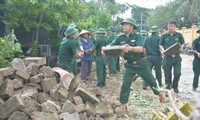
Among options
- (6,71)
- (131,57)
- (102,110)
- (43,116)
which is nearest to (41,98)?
(43,116)

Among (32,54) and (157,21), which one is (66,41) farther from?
(157,21)

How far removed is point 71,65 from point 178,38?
265cm

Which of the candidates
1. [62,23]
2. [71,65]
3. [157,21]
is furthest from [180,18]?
[71,65]

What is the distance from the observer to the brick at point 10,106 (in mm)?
4230

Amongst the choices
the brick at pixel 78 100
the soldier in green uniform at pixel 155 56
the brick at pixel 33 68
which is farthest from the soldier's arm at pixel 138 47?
the soldier in green uniform at pixel 155 56

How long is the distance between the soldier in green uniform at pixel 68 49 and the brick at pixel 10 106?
2.66 meters

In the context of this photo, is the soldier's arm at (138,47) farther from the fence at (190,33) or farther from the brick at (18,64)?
the fence at (190,33)

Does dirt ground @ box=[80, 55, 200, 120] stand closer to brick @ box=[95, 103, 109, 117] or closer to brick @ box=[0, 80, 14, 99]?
brick @ box=[95, 103, 109, 117]

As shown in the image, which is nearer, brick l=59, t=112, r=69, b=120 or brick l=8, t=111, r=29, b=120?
brick l=8, t=111, r=29, b=120

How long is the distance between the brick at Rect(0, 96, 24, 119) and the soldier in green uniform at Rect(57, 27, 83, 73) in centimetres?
266

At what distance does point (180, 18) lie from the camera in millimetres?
33688

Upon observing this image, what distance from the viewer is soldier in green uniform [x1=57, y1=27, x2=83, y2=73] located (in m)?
6.74

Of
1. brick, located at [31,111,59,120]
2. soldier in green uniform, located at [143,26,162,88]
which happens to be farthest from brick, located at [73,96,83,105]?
soldier in green uniform, located at [143,26,162,88]

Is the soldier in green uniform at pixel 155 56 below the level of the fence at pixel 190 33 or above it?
below
